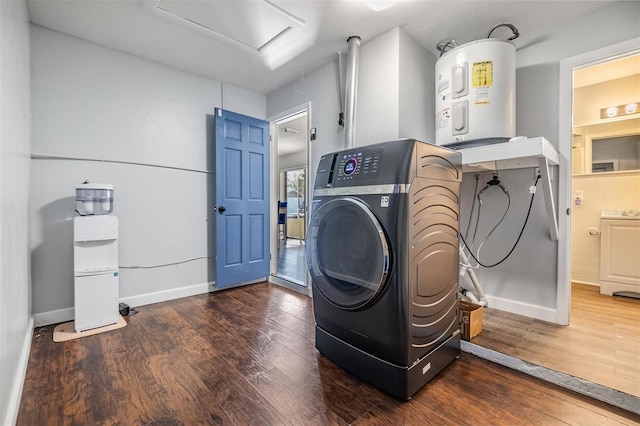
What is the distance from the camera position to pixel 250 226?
139 inches

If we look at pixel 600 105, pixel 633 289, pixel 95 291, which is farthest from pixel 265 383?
pixel 600 105

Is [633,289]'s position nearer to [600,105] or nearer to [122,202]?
[600,105]

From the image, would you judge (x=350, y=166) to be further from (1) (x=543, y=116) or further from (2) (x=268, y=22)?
(1) (x=543, y=116)

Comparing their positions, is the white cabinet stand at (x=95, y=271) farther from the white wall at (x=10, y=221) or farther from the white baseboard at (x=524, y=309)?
the white baseboard at (x=524, y=309)

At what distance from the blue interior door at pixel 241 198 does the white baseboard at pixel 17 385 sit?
1.60 meters

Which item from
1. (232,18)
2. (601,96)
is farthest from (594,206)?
(232,18)

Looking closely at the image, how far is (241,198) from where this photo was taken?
11.3ft

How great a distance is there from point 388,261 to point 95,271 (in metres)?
2.33

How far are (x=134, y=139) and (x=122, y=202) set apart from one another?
0.64m

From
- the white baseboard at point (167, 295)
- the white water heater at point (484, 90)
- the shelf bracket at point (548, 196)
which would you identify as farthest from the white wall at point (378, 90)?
the white baseboard at point (167, 295)

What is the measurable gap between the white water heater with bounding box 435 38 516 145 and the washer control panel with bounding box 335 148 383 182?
102 centimetres

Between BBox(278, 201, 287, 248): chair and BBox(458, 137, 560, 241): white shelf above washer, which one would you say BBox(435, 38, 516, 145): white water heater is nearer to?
BBox(458, 137, 560, 241): white shelf above washer

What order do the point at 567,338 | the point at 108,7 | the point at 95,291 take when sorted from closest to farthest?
the point at 567,338 → the point at 108,7 → the point at 95,291

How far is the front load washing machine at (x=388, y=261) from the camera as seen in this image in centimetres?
138
